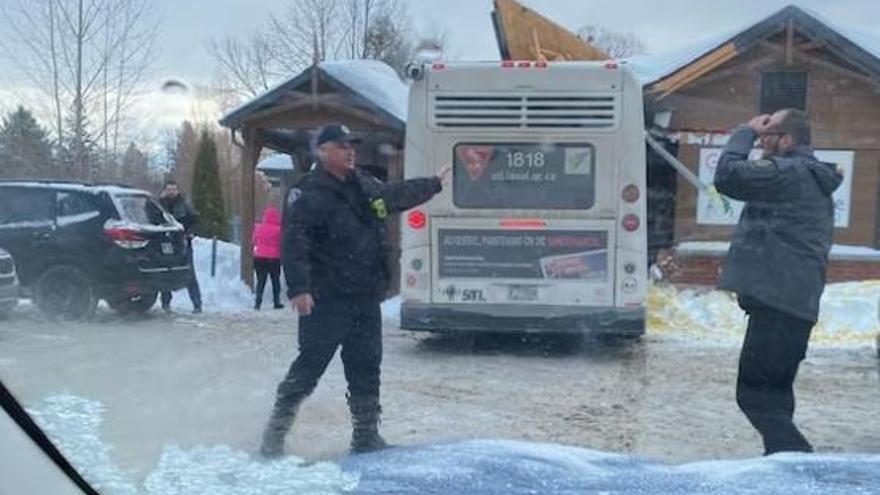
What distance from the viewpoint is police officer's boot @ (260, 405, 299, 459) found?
4656mm

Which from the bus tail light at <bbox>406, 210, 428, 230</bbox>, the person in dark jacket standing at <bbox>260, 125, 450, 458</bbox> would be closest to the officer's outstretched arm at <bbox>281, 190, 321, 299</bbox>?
the person in dark jacket standing at <bbox>260, 125, 450, 458</bbox>

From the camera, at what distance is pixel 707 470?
458 cm

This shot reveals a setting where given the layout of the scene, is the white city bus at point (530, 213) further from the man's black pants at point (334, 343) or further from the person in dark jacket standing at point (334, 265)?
the man's black pants at point (334, 343)

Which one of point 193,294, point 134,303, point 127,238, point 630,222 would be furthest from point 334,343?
point 630,222

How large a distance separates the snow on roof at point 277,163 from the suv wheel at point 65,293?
3.67ft

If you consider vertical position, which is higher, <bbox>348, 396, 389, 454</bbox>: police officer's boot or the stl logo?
the stl logo

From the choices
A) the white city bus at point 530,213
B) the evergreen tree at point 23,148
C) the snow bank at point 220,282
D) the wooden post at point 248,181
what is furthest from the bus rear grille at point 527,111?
the evergreen tree at point 23,148

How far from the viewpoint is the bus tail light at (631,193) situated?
24.7ft

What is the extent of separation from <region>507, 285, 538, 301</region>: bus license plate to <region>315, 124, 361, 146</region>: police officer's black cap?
2.64 metres

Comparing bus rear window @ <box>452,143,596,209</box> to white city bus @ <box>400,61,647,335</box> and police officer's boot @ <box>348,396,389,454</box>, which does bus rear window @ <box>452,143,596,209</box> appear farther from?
police officer's boot @ <box>348,396,389,454</box>

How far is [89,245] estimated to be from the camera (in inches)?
214

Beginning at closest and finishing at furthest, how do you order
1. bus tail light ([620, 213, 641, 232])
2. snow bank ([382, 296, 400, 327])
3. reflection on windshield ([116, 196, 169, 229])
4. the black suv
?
1. the black suv
2. reflection on windshield ([116, 196, 169, 229])
3. snow bank ([382, 296, 400, 327])
4. bus tail light ([620, 213, 641, 232])

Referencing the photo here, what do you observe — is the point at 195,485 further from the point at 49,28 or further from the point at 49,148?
the point at 49,28

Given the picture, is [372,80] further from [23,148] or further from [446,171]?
[446,171]
